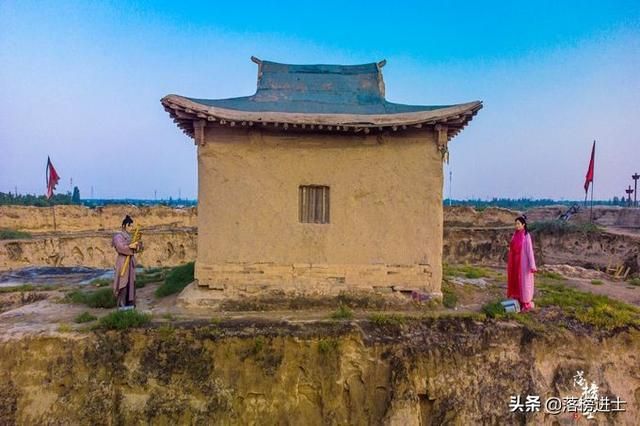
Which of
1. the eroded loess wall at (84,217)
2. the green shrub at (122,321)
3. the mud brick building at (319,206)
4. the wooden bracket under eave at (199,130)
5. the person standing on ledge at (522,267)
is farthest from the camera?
the eroded loess wall at (84,217)

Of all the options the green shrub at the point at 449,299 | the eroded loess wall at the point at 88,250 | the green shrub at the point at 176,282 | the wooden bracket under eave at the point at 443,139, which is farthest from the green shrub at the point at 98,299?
the eroded loess wall at the point at 88,250

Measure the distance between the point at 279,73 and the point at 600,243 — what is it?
62.0 feet

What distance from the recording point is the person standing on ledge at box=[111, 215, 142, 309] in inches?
310

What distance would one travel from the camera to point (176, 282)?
9.54 meters

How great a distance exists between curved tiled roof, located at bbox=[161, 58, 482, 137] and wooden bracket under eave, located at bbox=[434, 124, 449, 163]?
0.13 meters

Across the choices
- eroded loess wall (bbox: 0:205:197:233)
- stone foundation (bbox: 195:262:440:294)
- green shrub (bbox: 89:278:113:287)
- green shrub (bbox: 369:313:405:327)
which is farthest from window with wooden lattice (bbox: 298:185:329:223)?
eroded loess wall (bbox: 0:205:197:233)

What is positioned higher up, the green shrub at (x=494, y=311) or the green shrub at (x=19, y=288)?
the green shrub at (x=494, y=311)

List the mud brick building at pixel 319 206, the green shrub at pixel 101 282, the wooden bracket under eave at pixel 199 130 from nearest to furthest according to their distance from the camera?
the wooden bracket under eave at pixel 199 130 < the mud brick building at pixel 319 206 < the green shrub at pixel 101 282

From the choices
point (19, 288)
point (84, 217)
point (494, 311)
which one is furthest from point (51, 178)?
point (494, 311)

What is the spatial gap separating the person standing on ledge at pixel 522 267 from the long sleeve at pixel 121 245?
7.58 m

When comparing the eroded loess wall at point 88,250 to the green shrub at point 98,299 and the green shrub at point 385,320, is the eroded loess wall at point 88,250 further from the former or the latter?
the green shrub at point 385,320

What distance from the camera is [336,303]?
26.7 ft

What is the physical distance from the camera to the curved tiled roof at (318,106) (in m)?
7.71

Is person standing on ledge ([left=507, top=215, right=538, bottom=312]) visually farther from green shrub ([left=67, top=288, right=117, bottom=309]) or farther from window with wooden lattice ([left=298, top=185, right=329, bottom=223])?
green shrub ([left=67, top=288, right=117, bottom=309])
